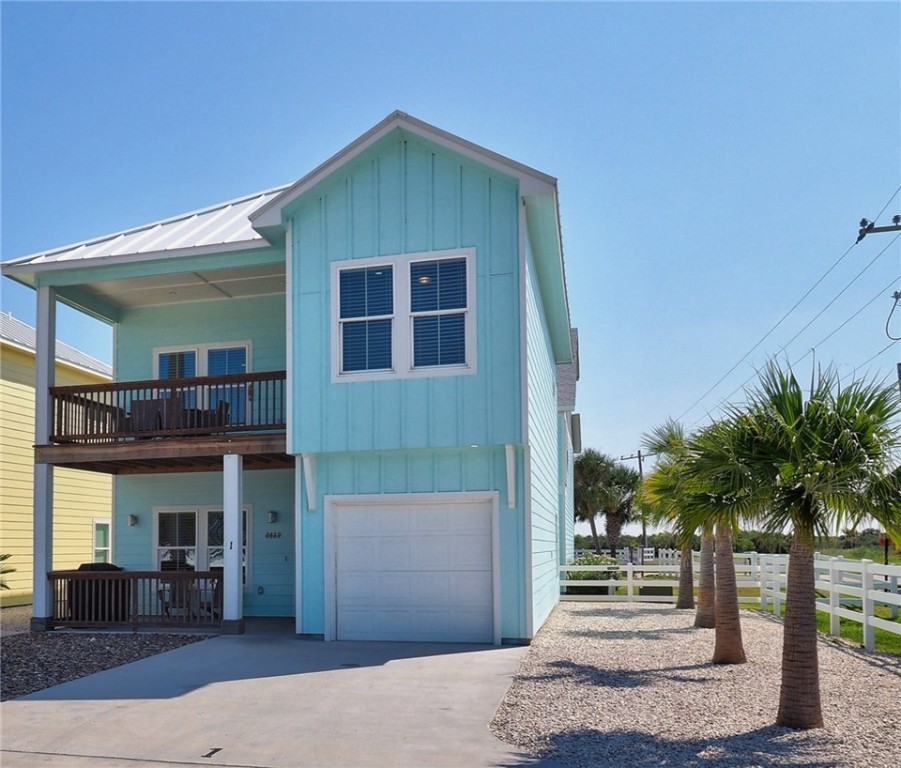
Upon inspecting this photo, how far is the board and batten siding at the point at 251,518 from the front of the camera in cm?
1614

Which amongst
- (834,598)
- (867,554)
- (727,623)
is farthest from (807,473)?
(867,554)

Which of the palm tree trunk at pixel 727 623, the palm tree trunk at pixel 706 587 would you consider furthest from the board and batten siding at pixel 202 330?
the palm tree trunk at pixel 727 623

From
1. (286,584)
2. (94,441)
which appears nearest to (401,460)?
(286,584)

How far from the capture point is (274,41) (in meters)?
13.2

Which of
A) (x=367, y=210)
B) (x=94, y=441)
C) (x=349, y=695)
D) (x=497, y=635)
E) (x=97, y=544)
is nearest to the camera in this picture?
(x=349, y=695)

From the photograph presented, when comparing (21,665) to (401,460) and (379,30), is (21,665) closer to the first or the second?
(401,460)

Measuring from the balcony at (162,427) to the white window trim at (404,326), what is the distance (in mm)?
1460

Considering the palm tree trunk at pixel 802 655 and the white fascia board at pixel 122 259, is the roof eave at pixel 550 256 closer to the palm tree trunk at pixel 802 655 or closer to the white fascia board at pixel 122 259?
the white fascia board at pixel 122 259

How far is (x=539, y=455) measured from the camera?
14.7 metres

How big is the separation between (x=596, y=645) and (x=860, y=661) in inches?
139

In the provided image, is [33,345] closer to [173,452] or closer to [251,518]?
[251,518]

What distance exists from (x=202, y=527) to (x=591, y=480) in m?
29.0

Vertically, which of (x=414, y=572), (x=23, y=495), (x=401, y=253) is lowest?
(x=414, y=572)

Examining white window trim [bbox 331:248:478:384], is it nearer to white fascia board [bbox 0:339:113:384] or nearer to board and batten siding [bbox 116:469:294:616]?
board and batten siding [bbox 116:469:294:616]
